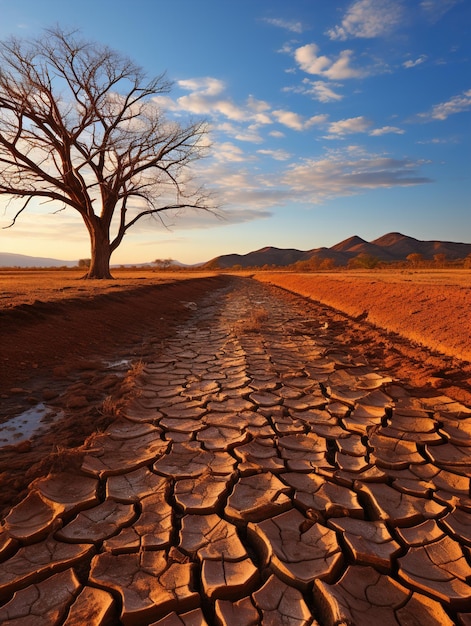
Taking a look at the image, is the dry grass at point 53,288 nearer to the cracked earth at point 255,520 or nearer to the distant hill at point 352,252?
the cracked earth at point 255,520

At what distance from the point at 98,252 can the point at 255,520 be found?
1842cm

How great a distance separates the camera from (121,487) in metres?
2.24

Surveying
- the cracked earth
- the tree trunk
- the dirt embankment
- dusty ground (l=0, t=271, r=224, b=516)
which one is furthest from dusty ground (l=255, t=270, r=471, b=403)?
the tree trunk

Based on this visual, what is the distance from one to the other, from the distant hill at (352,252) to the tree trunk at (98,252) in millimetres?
60931

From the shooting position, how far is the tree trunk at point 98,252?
60.4ft

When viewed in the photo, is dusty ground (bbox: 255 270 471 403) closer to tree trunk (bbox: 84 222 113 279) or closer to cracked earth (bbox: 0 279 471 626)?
cracked earth (bbox: 0 279 471 626)

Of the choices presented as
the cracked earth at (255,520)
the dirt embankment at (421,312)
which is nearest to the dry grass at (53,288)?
the cracked earth at (255,520)

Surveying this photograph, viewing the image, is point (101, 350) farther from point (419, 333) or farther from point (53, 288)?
point (53, 288)

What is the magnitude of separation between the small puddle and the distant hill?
76891 millimetres

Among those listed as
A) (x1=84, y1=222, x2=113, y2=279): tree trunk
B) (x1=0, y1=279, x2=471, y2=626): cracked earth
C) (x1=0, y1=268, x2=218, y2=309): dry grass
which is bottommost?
(x1=0, y1=279, x2=471, y2=626): cracked earth

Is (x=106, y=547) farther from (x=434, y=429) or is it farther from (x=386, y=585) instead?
(x=434, y=429)

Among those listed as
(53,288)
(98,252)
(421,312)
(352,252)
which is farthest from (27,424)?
(352,252)

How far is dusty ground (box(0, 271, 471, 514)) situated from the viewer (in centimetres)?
290

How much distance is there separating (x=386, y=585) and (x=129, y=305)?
323 inches
